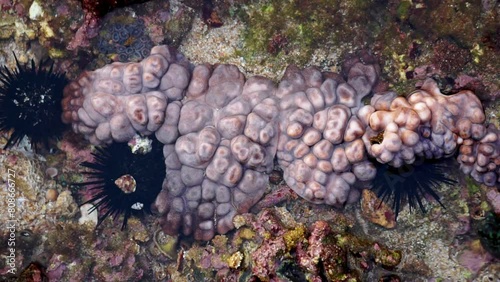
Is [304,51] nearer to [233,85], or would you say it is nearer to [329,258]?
[233,85]

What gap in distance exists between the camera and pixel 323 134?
5012 millimetres

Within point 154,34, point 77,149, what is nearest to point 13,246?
point 77,149

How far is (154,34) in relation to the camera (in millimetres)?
5844

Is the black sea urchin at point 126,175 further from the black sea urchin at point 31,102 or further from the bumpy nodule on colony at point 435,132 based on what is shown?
the bumpy nodule on colony at point 435,132

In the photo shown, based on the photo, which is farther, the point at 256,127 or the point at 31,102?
the point at 31,102

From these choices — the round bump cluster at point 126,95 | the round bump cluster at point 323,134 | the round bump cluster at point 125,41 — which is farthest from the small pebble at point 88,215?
the round bump cluster at point 323,134

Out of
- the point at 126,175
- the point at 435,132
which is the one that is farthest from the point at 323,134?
the point at 126,175

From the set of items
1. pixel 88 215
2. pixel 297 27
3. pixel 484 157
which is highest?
pixel 297 27

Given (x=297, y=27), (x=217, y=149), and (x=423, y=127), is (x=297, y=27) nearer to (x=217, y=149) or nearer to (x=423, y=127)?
(x=217, y=149)

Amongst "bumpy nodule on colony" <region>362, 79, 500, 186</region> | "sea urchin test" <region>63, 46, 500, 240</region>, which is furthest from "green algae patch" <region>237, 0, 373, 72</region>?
"bumpy nodule on colony" <region>362, 79, 500, 186</region>

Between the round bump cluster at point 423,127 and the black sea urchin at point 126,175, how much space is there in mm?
2832

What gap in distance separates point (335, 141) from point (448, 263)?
2225 millimetres

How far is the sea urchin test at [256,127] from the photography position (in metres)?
4.70

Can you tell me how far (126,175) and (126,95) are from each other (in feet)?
3.59
